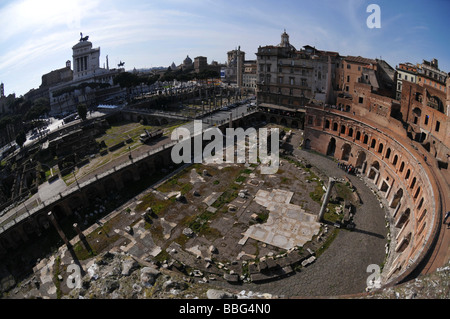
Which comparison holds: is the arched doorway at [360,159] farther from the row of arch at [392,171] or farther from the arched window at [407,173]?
the arched window at [407,173]

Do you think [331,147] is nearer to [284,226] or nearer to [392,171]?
[392,171]

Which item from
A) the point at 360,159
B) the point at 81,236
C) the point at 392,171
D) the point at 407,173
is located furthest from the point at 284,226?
the point at 81,236

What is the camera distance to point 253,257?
25688mm

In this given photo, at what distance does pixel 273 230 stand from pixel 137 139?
36636mm

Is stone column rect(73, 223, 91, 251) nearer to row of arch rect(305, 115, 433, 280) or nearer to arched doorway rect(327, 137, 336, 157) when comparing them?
row of arch rect(305, 115, 433, 280)

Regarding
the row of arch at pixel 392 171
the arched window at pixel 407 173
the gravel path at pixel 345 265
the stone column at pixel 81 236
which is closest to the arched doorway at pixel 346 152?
the row of arch at pixel 392 171

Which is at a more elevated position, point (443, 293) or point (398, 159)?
point (398, 159)

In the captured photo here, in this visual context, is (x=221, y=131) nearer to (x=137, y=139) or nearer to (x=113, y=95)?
(x=137, y=139)

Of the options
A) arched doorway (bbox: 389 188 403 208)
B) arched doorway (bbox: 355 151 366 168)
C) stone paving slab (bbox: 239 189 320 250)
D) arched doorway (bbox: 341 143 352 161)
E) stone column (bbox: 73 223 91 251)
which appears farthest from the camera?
arched doorway (bbox: 341 143 352 161)

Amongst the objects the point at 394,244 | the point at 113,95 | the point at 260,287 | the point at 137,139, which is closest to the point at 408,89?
the point at 394,244

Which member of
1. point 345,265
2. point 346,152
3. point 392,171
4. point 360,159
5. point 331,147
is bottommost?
point 345,265

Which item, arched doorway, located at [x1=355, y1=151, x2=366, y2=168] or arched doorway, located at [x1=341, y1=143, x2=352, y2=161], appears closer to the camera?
arched doorway, located at [x1=355, y1=151, x2=366, y2=168]

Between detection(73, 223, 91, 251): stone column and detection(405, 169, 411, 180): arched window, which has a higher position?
detection(405, 169, 411, 180): arched window

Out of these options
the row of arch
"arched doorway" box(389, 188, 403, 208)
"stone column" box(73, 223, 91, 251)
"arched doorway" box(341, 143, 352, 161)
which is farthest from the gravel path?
"stone column" box(73, 223, 91, 251)
